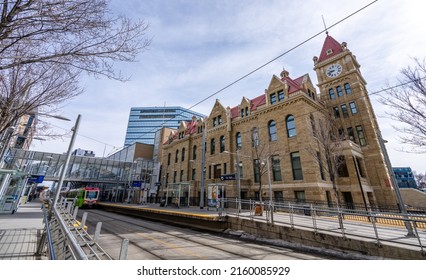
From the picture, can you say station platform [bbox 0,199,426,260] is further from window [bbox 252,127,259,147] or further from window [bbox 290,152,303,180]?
window [bbox 252,127,259,147]

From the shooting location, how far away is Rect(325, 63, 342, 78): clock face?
27344 mm

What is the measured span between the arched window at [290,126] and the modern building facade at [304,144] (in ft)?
0.37

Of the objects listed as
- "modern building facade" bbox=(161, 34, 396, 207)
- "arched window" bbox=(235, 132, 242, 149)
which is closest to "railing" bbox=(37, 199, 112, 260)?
"modern building facade" bbox=(161, 34, 396, 207)

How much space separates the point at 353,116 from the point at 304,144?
37.4ft

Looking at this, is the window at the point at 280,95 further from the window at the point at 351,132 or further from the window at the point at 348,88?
the window at the point at 348,88

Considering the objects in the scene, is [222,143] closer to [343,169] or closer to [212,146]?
[212,146]

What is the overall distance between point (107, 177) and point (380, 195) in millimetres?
46527

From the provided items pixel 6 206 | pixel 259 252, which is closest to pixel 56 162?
pixel 6 206

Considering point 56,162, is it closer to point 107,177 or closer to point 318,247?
point 107,177

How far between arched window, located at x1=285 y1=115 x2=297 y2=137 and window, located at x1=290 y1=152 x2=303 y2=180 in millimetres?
2346

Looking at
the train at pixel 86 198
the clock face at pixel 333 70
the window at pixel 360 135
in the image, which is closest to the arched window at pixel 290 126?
the window at pixel 360 135

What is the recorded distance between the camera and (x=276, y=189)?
66.7 feet

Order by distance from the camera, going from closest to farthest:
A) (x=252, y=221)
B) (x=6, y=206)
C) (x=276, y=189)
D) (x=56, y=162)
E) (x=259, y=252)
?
(x=259, y=252) → (x=252, y=221) → (x=6, y=206) → (x=276, y=189) → (x=56, y=162)
